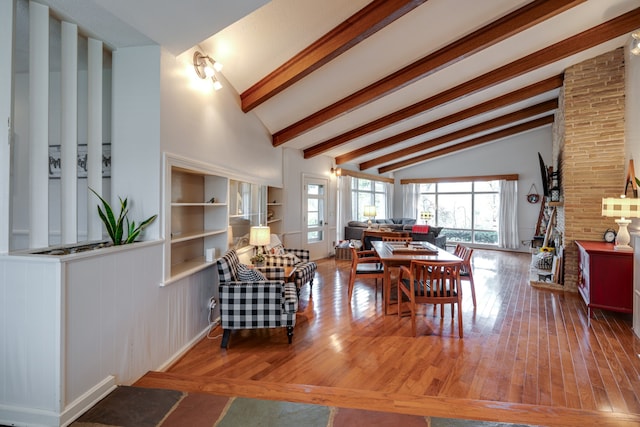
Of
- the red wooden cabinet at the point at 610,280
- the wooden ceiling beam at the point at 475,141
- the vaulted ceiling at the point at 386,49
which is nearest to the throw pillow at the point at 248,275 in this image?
the vaulted ceiling at the point at 386,49

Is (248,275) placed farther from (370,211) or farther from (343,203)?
(343,203)

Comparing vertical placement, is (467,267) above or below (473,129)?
below

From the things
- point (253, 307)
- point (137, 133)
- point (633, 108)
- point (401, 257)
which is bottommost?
point (253, 307)

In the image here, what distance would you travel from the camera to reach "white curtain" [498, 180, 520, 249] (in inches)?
338

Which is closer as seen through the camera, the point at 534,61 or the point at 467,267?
the point at 467,267

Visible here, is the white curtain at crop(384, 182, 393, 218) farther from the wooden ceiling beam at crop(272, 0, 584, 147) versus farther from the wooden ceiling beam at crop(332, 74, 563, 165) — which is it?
the wooden ceiling beam at crop(272, 0, 584, 147)

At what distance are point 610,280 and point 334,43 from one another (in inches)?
156

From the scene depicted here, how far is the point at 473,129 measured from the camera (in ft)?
24.4

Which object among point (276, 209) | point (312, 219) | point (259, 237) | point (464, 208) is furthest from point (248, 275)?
point (464, 208)

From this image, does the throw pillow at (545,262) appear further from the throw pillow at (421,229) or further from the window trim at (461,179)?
the window trim at (461,179)

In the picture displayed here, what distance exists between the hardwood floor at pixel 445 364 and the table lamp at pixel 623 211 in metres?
0.88

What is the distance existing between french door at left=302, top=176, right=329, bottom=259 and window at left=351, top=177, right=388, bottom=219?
1.56 meters

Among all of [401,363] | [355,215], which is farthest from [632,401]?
[355,215]

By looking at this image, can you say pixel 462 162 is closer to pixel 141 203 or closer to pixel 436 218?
pixel 436 218
